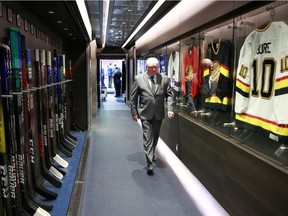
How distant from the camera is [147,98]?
13.1ft

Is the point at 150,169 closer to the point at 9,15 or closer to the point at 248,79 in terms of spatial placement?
the point at 248,79

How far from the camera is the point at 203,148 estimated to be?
3.35 meters

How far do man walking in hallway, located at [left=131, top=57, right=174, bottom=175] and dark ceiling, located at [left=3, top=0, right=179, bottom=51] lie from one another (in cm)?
112

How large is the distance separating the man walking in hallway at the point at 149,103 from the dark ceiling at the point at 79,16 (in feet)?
3.66

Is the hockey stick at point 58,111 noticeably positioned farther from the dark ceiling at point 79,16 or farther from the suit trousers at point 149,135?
the suit trousers at point 149,135

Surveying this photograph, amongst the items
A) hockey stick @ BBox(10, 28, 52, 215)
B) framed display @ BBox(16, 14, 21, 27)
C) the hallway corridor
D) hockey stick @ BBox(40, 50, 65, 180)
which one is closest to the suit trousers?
the hallway corridor

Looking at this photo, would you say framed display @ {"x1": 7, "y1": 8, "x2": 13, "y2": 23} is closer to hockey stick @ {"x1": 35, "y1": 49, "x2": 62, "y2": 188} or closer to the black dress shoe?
hockey stick @ {"x1": 35, "y1": 49, "x2": 62, "y2": 188}

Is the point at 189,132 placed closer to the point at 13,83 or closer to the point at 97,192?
the point at 97,192

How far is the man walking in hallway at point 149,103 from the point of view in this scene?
13.1 ft

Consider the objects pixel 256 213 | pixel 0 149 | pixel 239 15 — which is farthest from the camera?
pixel 239 15

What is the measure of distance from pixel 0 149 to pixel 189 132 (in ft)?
7.82

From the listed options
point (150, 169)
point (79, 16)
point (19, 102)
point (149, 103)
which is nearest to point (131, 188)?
point (150, 169)

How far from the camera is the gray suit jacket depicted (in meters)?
3.98

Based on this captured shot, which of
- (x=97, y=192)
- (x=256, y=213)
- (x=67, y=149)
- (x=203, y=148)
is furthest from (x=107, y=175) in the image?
(x=256, y=213)
